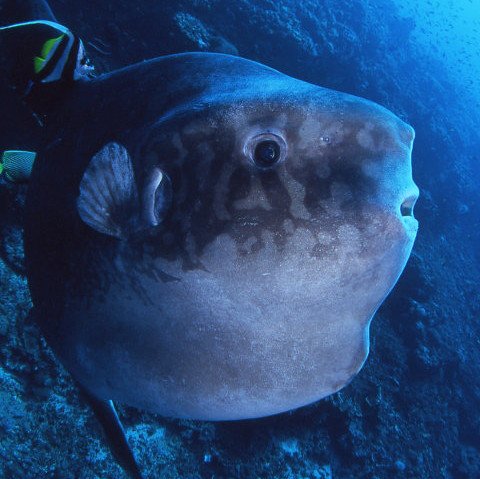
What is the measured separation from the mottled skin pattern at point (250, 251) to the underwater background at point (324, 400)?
260 cm

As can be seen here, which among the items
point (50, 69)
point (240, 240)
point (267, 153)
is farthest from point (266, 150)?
point (50, 69)

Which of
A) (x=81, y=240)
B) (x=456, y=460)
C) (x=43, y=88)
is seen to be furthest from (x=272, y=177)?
(x=456, y=460)

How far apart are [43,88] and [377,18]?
27866 millimetres

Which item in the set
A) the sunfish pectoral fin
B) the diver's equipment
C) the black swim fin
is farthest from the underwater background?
the sunfish pectoral fin

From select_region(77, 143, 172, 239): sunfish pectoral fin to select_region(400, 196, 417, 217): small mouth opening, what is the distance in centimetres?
86

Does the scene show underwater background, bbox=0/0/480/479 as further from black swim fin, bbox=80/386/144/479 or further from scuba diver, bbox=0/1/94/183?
scuba diver, bbox=0/1/94/183

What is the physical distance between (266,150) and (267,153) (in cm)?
1

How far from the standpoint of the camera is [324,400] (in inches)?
239

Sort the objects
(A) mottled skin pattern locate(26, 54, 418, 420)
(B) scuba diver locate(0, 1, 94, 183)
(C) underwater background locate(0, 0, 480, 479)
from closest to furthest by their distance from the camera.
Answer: (A) mottled skin pattern locate(26, 54, 418, 420)
(B) scuba diver locate(0, 1, 94, 183)
(C) underwater background locate(0, 0, 480, 479)

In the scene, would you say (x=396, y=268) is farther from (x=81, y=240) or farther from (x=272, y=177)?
(x=81, y=240)

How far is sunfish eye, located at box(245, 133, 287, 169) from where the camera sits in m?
1.24

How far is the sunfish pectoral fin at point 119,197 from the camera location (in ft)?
4.56

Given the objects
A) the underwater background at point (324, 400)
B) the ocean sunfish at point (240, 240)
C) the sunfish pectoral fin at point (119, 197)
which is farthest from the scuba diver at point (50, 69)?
the underwater background at point (324, 400)

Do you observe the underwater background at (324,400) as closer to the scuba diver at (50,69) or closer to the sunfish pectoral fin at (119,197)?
the scuba diver at (50,69)
